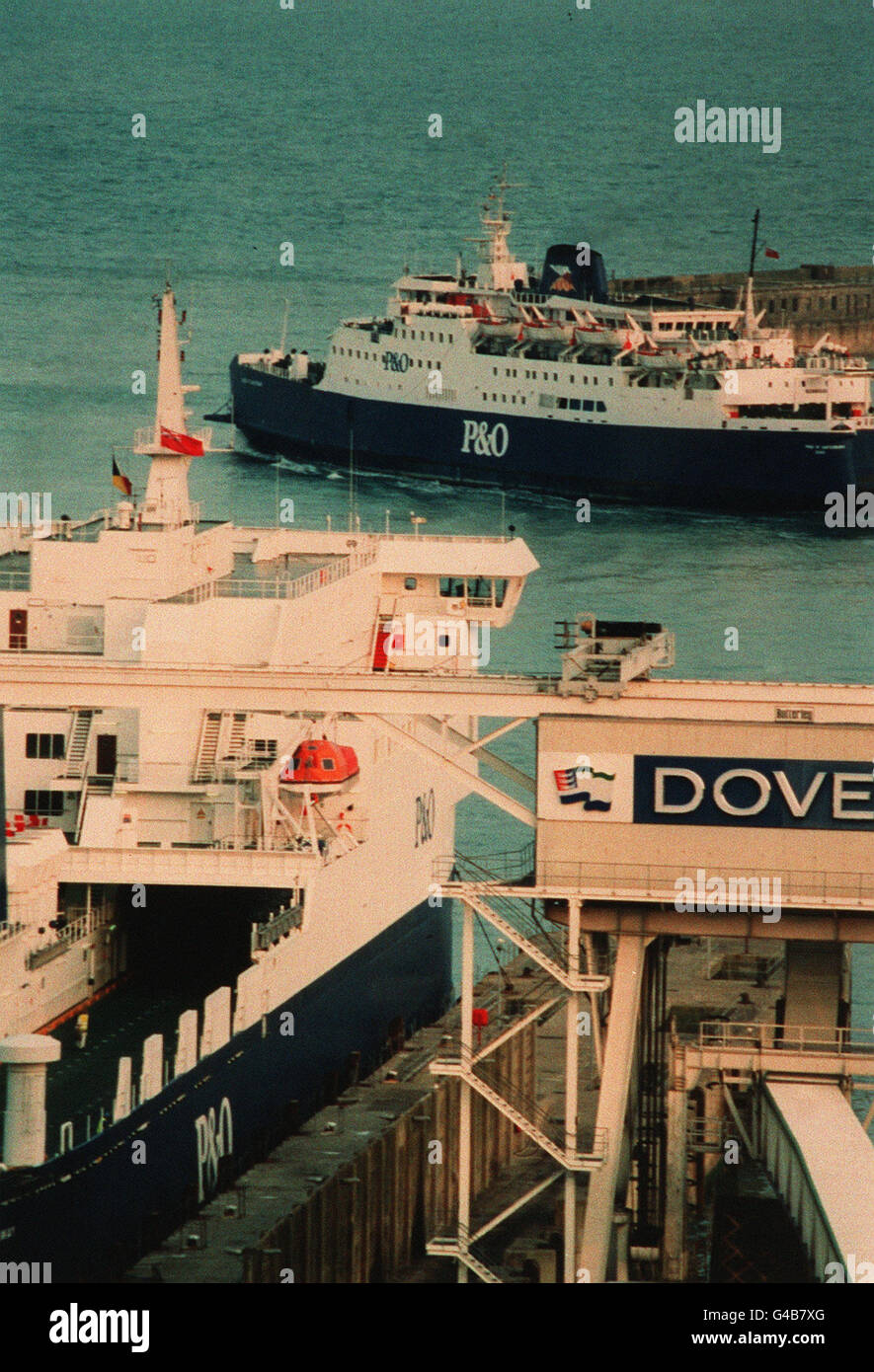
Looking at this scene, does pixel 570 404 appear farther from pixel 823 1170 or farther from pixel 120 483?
pixel 823 1170

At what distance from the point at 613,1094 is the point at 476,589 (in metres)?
14.6

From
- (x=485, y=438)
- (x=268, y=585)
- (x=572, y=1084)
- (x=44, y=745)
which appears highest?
(x=485, y=438)

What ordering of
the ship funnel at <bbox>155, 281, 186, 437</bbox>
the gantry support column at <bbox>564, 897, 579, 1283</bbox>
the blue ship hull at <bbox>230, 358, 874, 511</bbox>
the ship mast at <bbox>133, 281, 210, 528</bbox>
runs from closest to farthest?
the gantry support column at <bbox>564, 897, 579, 1283</bbox> < the ship mast at <bbox>133, 281, 210, 528</bbox> < the ship funnel at <bbox>155, 281, 186, 437</bbox> < the blue ship hull at <bbox>230, 358, 874, 511</bbox>

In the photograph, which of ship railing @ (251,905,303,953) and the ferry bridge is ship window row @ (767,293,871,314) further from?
the ferry bridge

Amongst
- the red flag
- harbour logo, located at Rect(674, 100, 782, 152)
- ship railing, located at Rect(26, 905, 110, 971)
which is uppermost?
harbour logo, located at Rect(674, 100, 782, 152)

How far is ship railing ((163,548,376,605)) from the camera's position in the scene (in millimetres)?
41031

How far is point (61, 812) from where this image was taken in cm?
3984

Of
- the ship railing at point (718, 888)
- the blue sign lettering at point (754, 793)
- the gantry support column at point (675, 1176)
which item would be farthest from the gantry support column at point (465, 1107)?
the gantry support column at point (675, 1176)

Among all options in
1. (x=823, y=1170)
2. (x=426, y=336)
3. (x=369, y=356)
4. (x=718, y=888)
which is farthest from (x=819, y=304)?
(x=823, y=1170)

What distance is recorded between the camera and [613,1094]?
3145 cm

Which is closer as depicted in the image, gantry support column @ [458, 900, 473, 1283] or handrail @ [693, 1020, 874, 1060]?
gantry support column @ [458, 900, 473, 1283]

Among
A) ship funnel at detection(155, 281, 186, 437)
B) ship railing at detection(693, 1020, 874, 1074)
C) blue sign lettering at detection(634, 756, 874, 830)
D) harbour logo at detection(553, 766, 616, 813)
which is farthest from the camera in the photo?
ship funnel at detection(155, 281, 186, 437)

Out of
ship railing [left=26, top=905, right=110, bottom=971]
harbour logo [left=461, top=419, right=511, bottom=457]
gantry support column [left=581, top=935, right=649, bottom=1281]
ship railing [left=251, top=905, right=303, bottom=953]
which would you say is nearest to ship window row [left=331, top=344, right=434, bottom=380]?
harbour logo [left=461, top=419, right=511, bottom=457]

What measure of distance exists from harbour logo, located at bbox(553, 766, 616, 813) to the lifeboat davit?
342 inches
